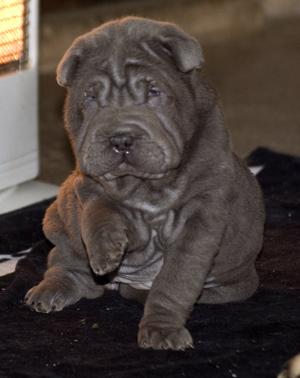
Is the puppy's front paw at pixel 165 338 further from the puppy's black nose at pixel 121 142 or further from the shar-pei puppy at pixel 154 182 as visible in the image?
the puppy's black nose at pixel 121 142

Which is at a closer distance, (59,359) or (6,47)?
(59,359)

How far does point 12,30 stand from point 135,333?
1318mm

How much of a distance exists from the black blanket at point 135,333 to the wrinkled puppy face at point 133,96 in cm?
37

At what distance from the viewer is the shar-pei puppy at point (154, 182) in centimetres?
243

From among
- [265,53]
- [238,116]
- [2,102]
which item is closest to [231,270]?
[2,102]

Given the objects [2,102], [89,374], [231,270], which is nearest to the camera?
[89,374]

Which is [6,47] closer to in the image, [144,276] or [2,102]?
[2,102]

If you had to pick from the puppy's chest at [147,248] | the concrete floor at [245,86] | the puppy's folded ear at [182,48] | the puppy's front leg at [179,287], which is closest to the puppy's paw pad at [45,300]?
the puppy's chest at [147,248]

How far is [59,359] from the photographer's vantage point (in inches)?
95.1

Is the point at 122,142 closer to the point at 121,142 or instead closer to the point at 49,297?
the point at 121,142

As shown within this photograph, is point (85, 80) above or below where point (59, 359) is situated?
above

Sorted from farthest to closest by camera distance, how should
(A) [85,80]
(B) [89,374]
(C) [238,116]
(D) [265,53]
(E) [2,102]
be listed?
(D) [265,53] < (C) [238,116] < (E) [2,102] < (A) [85,80] < (B) [89,374]

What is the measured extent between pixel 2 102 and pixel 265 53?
3.09 metres

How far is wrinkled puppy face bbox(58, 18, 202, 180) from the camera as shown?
A: 94.9 inches
